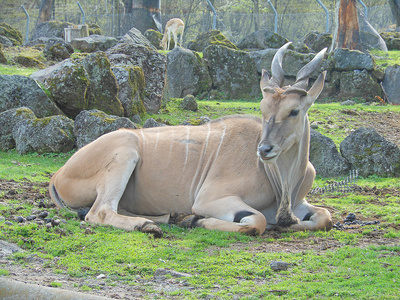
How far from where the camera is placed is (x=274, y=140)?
416cm

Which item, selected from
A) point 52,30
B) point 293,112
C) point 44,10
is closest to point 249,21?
point 52,30

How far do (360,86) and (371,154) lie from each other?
276 inches

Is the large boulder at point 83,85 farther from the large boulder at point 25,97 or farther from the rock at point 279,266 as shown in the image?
→ the rock at point 279,266

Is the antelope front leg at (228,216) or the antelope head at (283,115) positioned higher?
the antelope head at (283,115)

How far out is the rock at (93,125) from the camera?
745 centimetres

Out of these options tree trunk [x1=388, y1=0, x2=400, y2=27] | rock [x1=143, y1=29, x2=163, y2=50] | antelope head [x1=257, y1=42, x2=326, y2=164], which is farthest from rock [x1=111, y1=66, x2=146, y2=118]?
tree trunk [x1=388, y1=0, x2=400, y2=27]

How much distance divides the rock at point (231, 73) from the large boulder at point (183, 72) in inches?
17.5

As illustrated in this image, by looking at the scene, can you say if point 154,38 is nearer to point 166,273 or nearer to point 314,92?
point 314,92

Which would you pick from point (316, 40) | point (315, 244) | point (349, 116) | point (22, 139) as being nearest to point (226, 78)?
point (349, 116)

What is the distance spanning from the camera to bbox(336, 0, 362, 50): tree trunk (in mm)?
16125

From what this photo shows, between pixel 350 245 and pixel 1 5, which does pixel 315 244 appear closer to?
pixel 350 245

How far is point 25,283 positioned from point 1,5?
109 ft

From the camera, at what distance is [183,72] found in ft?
44.1

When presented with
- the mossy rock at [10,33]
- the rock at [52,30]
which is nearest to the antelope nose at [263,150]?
the mossy rock at [10,33]
